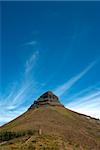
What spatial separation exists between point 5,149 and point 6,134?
52.2 m

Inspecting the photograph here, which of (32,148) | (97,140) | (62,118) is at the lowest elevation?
(32,148)

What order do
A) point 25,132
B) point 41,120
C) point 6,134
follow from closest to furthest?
point 25,132 → point 6,134 → point 41,120

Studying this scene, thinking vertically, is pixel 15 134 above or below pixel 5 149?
above

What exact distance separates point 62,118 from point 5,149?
95709 millimetres

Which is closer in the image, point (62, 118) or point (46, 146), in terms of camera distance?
point (46, 146)

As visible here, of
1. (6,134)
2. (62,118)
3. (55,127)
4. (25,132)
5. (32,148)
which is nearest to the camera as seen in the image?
(32,148)

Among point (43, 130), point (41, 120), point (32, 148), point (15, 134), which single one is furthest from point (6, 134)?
point (32, 148)

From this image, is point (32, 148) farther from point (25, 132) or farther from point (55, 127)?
point (55, 127)

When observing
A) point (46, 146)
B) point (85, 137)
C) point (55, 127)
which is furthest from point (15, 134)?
point (46, 146)

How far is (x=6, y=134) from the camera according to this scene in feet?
433

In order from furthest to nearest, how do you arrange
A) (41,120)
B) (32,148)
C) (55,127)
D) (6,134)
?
(41,120), (55,127), (6,134), (32,148)

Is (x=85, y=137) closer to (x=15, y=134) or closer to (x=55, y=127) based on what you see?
(x=55, y=127)

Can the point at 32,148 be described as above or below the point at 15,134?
below

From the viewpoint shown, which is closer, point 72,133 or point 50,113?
point 72,133
